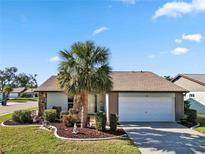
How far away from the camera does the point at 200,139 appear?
14.3m

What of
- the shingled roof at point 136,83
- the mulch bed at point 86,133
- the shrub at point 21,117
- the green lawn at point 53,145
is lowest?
the green lawn at point 53,145

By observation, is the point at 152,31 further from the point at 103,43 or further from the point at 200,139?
the point at 200,139

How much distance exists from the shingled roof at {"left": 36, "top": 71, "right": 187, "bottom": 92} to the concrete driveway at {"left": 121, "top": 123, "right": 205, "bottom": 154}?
4379 mm

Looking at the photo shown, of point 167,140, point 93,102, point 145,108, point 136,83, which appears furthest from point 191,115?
point 93,102

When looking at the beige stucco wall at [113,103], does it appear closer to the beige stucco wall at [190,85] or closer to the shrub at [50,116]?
the shrub at [50,116]

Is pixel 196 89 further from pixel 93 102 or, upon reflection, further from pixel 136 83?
pixel 93 102

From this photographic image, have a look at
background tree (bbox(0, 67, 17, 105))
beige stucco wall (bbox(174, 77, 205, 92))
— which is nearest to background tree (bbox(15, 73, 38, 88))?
background tree (bbox(0, 67, 17, 105))

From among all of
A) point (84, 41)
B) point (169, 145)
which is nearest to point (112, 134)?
point (169, 145)

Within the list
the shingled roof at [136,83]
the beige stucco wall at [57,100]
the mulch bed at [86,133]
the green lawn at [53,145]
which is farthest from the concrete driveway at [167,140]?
the beige stucco wall at [57,100]

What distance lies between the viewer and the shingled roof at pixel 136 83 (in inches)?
835

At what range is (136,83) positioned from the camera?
74.1ft

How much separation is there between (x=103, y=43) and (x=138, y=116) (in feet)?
25.0

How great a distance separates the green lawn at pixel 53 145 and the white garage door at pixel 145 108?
7.36 metres

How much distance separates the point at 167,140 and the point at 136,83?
916 cm
